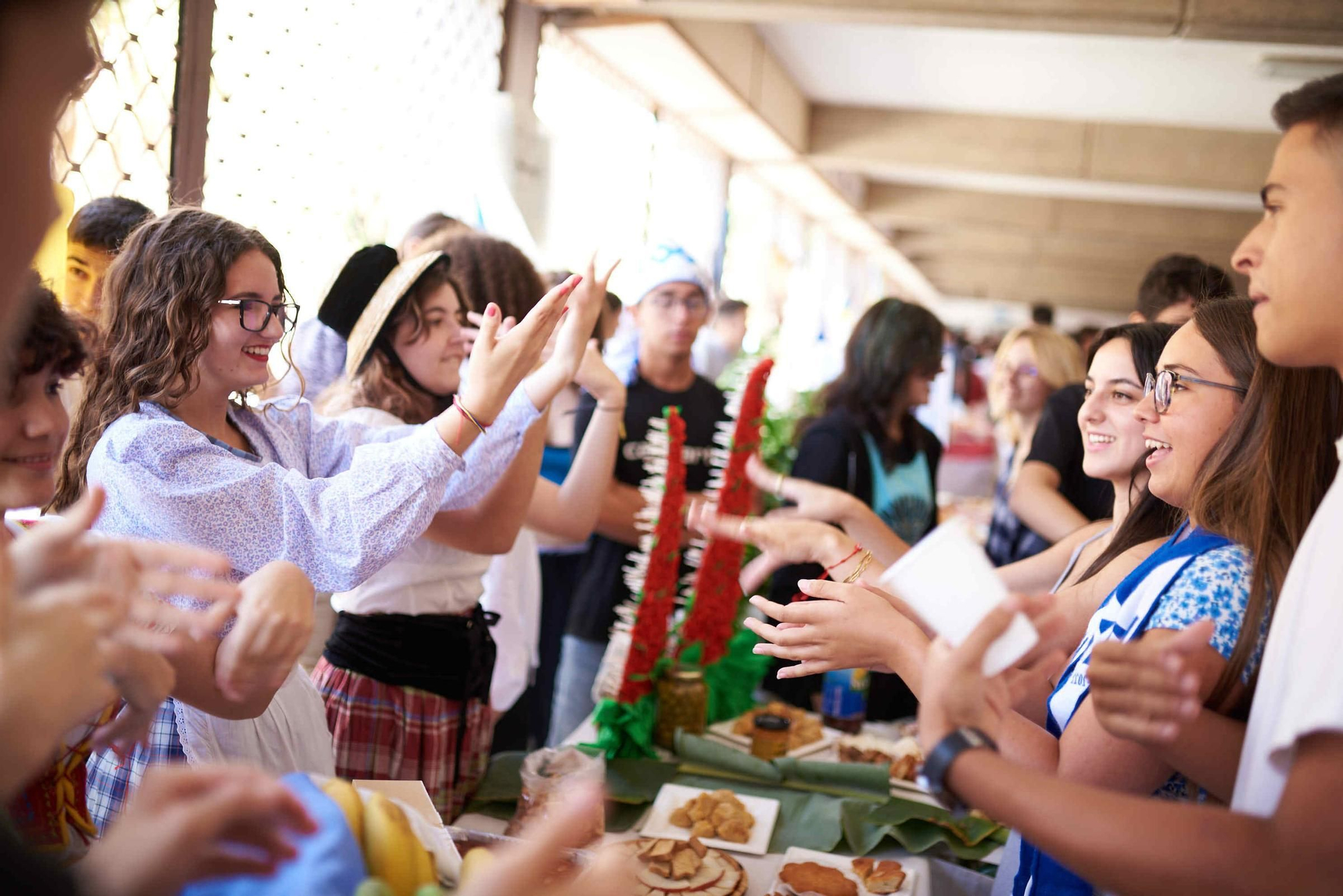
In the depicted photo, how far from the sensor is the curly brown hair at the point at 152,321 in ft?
4.91

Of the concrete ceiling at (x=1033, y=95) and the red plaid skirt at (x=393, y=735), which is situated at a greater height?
the concrete ceiling at (x=1033, y=95)

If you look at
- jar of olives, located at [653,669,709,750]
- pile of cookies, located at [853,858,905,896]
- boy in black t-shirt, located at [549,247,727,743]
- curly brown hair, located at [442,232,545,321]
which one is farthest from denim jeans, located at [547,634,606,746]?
pile of cookies, located at [853,858,905,896]

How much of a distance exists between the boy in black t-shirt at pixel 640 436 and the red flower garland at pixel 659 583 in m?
0.60

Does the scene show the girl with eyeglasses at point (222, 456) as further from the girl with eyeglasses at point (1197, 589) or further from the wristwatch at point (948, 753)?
the wristwatch at point (948, 753)

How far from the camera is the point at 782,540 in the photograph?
156 centimetres

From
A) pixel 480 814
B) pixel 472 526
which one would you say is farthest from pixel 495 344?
pixel 480 814

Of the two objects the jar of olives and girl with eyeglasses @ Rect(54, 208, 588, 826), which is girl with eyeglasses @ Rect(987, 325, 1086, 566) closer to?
the jar of olives

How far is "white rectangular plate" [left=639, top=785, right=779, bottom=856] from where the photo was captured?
5.97ft

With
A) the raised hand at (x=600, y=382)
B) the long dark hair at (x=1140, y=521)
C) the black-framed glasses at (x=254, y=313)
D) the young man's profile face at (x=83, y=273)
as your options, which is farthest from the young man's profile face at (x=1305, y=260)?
the young man's profile face at (x=83, y=273)

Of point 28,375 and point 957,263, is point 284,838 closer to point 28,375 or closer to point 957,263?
point 28,375

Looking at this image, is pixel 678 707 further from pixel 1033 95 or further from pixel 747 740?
pixel 1033 95

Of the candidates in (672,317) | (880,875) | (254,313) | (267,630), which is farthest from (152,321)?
(672,317)

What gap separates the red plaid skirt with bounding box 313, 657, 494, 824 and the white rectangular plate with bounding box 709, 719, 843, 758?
2.01 ft

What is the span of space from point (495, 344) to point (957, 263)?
1572cm
